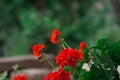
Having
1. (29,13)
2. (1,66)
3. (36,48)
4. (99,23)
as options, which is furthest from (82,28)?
(36,48)

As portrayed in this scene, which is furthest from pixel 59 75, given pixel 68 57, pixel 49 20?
pixel 49 20

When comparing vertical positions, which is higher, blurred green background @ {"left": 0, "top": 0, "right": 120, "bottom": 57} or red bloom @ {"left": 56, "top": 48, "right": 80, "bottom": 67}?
blurred green background @ {"left": 0, "top": 0, "right": 120, "bottom": 57}

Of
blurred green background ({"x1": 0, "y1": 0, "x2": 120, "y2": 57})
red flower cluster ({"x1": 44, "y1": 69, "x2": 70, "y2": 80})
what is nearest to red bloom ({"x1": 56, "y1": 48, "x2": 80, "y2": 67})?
red flower cluster ({"x1": 44, "y1": 69, "x2": 70, "y2": 80})

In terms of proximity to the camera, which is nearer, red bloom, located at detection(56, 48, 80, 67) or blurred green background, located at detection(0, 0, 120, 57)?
red bloom, located at detection(56, 48, 80, 67)

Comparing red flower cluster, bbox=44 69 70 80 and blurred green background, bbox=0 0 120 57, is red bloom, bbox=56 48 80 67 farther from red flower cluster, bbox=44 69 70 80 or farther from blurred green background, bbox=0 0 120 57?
blurred green background, bbox=0 0 120 57

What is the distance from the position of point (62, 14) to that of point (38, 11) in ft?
1.75

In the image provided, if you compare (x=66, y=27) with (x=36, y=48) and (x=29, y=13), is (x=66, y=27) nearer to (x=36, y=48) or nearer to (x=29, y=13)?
(x=29, y=13)

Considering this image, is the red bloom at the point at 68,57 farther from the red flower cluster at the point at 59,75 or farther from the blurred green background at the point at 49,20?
the blurred green background at the point at 49,20

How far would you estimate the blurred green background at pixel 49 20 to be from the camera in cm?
988

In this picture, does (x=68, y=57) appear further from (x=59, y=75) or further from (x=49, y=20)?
(x=49, y=20)

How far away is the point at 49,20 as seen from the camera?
1010 cm

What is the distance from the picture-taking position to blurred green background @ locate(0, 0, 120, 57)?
9883mm

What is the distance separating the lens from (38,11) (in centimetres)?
1118

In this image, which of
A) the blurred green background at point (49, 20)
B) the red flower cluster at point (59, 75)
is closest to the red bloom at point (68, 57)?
the red flower cluster at point (59, 75)
